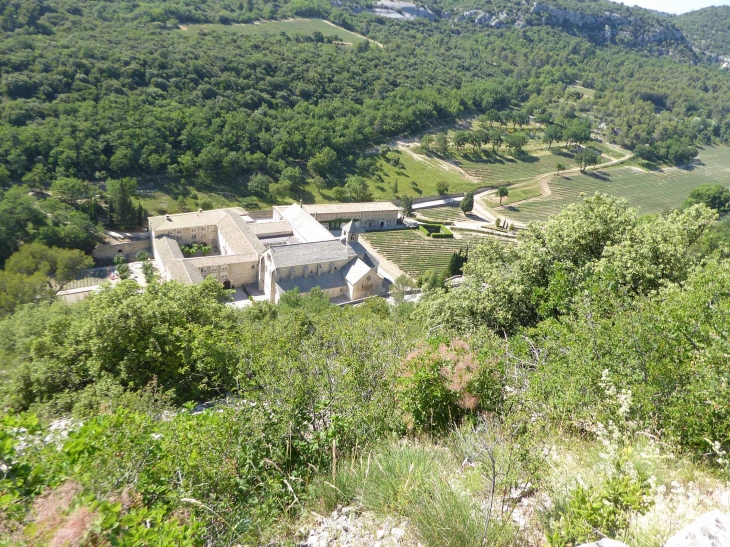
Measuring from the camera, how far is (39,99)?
66.3 m

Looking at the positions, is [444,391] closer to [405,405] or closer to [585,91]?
[405,405]

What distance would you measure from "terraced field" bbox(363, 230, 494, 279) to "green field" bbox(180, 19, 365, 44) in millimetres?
93152

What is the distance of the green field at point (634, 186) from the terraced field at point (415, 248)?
1889cm

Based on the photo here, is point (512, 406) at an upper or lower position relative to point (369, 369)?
upper

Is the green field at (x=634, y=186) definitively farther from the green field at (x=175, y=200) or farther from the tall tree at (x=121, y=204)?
the tall tree at (x=121, y=204)

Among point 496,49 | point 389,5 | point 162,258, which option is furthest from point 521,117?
point 389,5

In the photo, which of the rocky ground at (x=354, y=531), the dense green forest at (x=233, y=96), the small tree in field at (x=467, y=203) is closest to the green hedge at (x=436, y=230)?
the small tree in field at (x=467, y=203)

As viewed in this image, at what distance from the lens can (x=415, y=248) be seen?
6025cm

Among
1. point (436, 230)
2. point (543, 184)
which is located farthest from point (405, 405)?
point (543, 184)

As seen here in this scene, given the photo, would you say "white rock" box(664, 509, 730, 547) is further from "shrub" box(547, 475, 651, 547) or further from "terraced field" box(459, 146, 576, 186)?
"terraced field" box(459, 146, 576, 186)

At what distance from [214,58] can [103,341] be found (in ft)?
309

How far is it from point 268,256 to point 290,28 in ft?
418

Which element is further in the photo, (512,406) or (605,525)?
(512,406)

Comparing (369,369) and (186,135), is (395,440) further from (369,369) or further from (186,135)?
(186,135)
